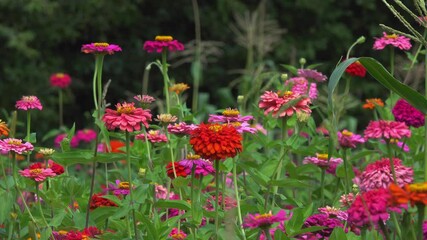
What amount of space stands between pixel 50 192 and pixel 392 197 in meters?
1.10

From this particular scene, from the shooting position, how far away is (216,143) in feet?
5.99

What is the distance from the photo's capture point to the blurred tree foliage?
741cm

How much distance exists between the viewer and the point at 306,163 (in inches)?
106

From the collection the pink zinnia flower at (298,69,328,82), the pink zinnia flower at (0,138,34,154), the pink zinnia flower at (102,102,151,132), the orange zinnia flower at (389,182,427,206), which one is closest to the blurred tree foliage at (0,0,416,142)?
the pink zinnia flower at (298,69,328,82)

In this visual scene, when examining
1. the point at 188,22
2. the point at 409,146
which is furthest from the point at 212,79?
the point at 409,146

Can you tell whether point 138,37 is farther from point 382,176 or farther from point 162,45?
point 382,176

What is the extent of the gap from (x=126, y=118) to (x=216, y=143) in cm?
21

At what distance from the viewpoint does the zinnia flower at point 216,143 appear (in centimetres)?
A: 182

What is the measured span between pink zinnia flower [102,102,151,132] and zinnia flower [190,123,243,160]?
129mm

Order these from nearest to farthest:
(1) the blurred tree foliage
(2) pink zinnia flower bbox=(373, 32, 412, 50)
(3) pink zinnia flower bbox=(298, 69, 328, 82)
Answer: (2) pink zinnia flower bbox=(373, 32, 412, 50)
(3) pink zinnia flower bbox=(298, 69, 328, 82)
(1) the blurred tree foliage

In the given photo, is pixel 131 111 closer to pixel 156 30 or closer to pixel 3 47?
pixel 3 47

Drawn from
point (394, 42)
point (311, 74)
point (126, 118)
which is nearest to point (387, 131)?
point (126, 118)

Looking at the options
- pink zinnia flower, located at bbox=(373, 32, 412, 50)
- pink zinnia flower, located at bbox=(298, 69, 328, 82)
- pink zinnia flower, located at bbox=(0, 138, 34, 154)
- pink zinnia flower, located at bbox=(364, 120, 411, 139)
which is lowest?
pink zinnia flower, located at bbox=(0, 138, 34, 154)

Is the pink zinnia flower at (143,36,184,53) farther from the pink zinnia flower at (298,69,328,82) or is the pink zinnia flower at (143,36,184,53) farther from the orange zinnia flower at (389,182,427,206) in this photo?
the orange zinnia flower at (389,182,427,206)
